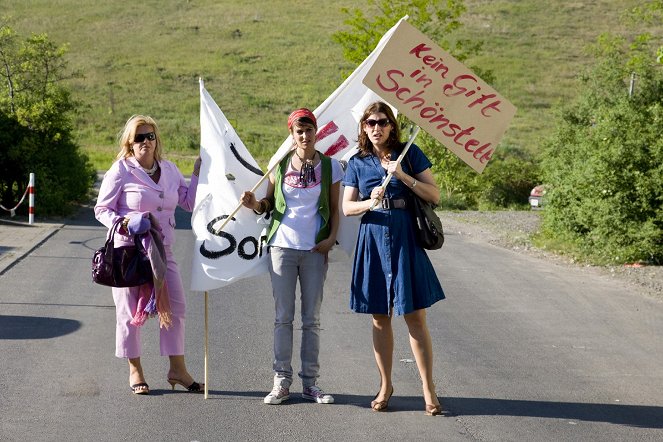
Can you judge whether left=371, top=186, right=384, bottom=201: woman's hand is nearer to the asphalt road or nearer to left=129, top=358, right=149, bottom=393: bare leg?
the asphalt road

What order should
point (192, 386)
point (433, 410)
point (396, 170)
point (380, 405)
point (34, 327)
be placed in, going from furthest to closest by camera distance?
1. point (34, 327)
2. point (192, 386)
3. point (380, 405)
4. point (433, 410)
5. point (396, 170)

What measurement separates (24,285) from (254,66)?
72940mm

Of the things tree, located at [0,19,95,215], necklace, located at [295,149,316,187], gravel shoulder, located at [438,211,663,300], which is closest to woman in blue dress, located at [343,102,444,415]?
necklace, located at [295,149,316,187]

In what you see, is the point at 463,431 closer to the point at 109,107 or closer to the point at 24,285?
the point at 24,285

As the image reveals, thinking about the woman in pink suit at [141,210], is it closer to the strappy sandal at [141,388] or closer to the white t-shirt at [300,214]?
the strappy sandal at [141,388]

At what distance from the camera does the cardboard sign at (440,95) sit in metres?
7.34

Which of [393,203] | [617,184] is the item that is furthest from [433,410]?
[617,184]

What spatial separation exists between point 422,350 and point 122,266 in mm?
2058

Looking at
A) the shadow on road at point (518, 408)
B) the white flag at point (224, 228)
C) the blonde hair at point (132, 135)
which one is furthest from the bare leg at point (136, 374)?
the blonde hair at point (132, 135)

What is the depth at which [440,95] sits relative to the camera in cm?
740

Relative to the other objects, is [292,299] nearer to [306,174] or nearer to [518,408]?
[306,174]

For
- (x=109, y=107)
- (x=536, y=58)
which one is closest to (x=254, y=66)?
(x=109, y=107)

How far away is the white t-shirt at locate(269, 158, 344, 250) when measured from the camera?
7254 millimetres

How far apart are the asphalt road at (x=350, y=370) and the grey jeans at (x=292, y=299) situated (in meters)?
0.28
